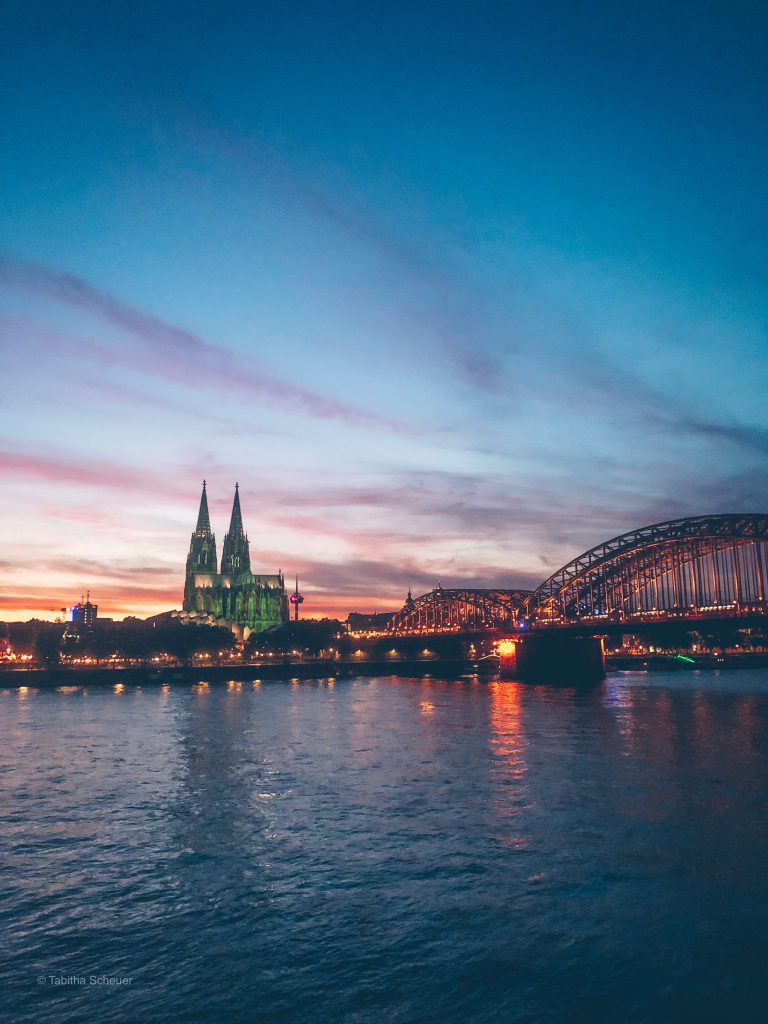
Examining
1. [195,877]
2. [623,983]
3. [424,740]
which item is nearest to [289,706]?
Result: [424,740]

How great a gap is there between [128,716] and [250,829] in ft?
159

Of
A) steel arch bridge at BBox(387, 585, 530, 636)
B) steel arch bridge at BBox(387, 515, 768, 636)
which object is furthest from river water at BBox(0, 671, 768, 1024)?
steel arch bridge at BBox(387, 585, 530, 636)

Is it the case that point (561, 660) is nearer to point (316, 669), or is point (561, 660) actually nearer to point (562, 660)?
point (562, 660)

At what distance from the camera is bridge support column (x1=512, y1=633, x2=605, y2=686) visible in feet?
379

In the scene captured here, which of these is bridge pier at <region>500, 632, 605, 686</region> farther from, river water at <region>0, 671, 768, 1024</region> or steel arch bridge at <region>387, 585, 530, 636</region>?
river water at <region>0, 671, 768, 1024</region>

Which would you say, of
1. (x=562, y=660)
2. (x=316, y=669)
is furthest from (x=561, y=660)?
(x=316, y=669)

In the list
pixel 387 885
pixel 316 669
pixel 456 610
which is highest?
pixel 456 610

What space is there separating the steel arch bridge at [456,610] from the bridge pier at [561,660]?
21.1 metres

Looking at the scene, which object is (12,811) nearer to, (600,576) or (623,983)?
(623,983)

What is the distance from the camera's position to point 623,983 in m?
14.2

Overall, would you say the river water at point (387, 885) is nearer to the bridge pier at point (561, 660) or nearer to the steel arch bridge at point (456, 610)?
the bridge pier at point (561, 660)

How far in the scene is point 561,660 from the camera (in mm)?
116688

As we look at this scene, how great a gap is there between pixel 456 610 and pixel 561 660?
53.0m

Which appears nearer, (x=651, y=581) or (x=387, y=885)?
(x=387, y=885)
